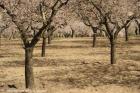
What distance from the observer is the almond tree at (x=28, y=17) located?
1888 cm

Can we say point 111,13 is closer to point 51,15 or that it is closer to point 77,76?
point 77,76

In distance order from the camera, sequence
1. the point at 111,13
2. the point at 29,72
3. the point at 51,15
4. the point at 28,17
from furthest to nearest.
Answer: the point at 111,13
the point at 28,17
the point at 29,72
the point at 51,15

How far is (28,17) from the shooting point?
22.1 metres

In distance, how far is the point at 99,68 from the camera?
2847 centimetres

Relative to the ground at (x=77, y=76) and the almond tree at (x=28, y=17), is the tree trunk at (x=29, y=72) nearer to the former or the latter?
the almond tree at (x=28, y=17)

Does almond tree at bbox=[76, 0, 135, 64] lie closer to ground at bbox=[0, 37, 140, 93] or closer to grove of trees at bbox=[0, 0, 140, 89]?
grove of trees at bbox=[0, 0, 140, 89]

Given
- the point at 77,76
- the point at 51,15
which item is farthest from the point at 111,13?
the point at 51,15

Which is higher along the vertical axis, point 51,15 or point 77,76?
point 51,15

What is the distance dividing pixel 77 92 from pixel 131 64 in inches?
444

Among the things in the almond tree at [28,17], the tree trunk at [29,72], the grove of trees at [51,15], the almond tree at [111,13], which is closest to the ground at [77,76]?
the tree trunk at [29,72]

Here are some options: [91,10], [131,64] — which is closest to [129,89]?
[131,64]

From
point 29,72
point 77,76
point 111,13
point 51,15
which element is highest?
point 111,13

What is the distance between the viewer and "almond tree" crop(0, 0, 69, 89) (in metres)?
18.9

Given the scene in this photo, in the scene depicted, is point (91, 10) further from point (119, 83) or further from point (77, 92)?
point (77, 92)
